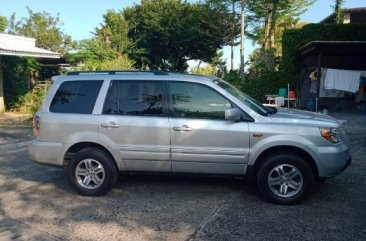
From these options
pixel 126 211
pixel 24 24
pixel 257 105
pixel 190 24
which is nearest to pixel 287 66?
pixel 257 105

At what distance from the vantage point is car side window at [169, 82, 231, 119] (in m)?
5.79

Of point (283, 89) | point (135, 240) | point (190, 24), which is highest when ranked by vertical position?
point (190, 24)

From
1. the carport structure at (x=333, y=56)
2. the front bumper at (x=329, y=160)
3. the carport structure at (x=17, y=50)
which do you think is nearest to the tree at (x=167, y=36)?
the carport structure at (x=17, y=50)

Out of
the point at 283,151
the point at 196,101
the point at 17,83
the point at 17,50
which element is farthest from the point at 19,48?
the point at 283,151

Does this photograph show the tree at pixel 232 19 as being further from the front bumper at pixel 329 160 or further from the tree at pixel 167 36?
the front bumper at pixel 329 160

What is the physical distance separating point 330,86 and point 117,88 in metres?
12.4

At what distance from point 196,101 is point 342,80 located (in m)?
12.0

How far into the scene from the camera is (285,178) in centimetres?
561

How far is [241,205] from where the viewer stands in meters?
5.59

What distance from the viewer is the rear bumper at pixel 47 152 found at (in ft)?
20.1

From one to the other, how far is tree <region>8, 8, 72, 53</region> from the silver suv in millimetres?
34052

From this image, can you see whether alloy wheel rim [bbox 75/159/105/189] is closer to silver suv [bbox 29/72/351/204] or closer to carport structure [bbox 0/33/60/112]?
silver suv [bbox 29/72/351/204]

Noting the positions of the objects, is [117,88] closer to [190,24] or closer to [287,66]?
[287,66]

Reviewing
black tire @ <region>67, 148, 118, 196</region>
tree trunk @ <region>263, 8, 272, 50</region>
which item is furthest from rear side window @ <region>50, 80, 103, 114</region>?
tree trunk @ <region>263, 8, 272, 50</region>
